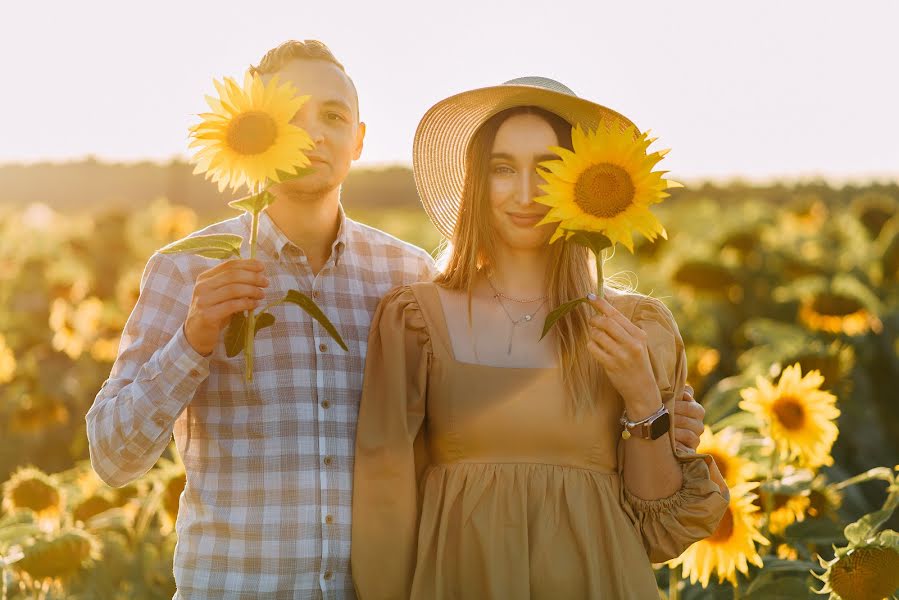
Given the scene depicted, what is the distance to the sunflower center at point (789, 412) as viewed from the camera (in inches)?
141

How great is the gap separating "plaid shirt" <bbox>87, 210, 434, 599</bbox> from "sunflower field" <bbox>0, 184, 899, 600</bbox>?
75 centimetres

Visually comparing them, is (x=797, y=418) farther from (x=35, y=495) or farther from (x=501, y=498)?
(x=35, y=495)

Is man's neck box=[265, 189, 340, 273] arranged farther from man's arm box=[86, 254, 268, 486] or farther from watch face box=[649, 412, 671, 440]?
watch face box=[649, 412, 671, 440]

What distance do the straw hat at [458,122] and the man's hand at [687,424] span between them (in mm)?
738

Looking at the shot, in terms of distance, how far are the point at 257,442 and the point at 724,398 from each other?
2504mm

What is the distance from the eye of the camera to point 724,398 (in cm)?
482

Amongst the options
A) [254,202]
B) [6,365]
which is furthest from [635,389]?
[6,365]

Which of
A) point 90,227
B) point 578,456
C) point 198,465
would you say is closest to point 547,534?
point 578,456

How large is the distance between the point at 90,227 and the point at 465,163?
5.23m

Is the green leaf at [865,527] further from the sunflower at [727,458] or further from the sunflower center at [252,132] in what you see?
the sunflower center at [252,132]

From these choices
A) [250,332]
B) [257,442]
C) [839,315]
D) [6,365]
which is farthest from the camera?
[839,315]

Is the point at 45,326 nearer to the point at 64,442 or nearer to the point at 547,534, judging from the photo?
the point at 64,442

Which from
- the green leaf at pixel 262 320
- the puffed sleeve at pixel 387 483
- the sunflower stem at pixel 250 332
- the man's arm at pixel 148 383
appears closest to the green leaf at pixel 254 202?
the sunflower stem at pixel 250 332

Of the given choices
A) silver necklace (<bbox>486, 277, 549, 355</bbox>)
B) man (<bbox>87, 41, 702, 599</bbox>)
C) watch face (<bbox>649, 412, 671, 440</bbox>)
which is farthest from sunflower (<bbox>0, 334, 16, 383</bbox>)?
watch face (<bbox>649, 412, 671, 440</bbox>)
